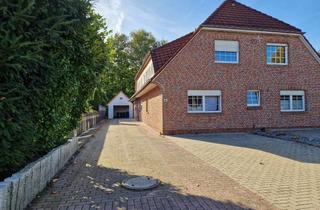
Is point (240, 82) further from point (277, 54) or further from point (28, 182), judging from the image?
point (28, 182)

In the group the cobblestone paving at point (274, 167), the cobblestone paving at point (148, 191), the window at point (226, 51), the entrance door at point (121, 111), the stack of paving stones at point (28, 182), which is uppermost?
the window at point (226, 51)

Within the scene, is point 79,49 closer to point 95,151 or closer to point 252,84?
point 95,151

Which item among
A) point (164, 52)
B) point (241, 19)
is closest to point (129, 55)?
point (164, 52)

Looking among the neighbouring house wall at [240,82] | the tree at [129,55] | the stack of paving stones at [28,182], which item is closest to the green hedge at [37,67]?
the stack of paving stones at [28,182]

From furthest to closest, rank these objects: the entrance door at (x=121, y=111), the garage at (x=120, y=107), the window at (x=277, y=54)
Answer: the entrance door at (x=121, y=111) < the garage at (x=120, y=107) < the window at (x=277, y=54)

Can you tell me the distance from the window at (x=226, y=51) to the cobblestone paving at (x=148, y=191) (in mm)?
9036

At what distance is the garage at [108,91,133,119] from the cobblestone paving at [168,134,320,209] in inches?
1484

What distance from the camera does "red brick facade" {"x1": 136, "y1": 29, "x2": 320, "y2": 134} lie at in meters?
15.6

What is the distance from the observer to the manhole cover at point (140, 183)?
18.7 ft

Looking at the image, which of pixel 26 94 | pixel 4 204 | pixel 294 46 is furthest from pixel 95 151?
pixel 294 46

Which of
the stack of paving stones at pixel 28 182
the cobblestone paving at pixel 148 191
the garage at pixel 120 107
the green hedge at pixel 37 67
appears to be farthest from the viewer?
the garage at pixel 120 107

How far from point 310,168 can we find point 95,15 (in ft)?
22.9

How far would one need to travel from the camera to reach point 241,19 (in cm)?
1700

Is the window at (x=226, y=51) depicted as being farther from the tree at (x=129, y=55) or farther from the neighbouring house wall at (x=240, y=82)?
the tree at (x=129, y=55)
